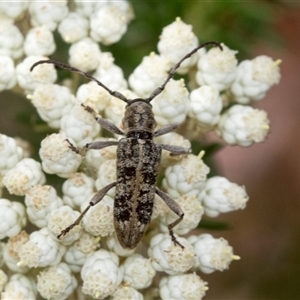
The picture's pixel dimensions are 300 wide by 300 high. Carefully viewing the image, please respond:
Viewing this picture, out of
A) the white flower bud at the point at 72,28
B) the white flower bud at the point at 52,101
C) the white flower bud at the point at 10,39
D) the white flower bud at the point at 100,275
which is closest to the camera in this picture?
the white flower bud at the point at 100,275

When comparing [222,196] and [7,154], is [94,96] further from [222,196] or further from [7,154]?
[222,196]

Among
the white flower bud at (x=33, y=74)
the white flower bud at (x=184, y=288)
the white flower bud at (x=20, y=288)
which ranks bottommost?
the white flower bud at (x=20, y=288)

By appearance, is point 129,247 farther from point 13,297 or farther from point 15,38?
point 15,38

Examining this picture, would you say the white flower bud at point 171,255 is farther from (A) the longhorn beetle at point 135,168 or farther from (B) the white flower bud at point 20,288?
(B) the white flower bud at point 20,288

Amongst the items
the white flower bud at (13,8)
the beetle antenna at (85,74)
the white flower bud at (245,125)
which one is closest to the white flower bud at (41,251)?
the beetle antenna at (85,74)

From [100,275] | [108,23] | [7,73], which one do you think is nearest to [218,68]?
[108,23]

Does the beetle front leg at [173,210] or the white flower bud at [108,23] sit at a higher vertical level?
the white flower bud at [108,23]
